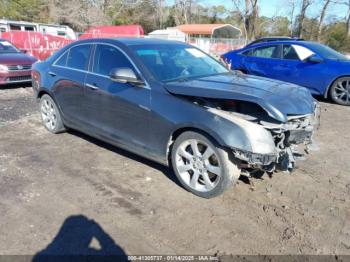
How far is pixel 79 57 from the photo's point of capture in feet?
16.9

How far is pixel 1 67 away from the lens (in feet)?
32.0

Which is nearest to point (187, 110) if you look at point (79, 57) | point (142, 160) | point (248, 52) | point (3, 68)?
point (142, 160)

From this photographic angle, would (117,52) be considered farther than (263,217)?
Yes

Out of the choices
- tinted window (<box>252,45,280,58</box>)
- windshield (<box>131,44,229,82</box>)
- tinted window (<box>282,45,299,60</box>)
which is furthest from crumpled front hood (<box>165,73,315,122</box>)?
tinted window (<box>252,45,280,58</box>)

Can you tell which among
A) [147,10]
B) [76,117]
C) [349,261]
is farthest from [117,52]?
[147,10]

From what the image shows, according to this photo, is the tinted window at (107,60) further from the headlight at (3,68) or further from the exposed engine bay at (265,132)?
the headlight at (3,68)

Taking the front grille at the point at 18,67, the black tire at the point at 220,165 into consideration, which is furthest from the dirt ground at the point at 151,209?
the front grille at the point at 18,67

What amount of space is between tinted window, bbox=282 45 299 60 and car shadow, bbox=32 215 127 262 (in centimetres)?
742

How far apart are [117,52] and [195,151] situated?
1770 millimetres

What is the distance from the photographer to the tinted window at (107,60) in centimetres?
441

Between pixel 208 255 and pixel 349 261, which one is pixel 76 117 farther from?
pixel 349 261

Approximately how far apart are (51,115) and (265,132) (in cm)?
393

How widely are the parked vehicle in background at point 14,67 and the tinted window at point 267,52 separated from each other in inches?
266

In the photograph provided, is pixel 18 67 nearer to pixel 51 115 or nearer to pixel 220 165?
pixel 51 115
